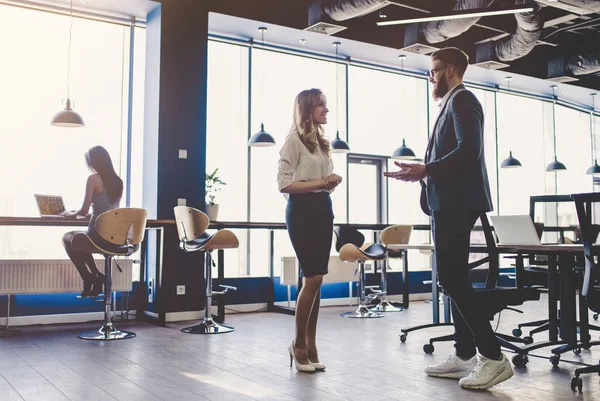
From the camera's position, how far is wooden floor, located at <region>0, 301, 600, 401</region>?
2938mm

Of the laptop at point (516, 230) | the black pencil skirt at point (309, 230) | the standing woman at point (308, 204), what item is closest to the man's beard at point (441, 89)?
the standing woman at point (308, 204)

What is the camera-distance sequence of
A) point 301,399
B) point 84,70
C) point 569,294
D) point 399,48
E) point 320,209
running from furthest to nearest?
1. point 399,48
2. point 84,70
3. point 569,294
4. point 320,209
5. point 301,399

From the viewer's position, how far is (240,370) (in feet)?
11.7

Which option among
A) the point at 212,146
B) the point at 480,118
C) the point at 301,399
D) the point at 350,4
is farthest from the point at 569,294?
the point at 212,146

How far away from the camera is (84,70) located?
22.7 ft

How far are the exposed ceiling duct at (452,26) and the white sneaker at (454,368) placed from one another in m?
4.46

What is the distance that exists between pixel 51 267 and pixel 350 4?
160 inches

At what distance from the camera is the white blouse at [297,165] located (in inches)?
132

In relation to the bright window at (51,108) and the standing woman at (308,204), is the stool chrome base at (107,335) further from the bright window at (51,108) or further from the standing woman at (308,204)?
the standing woman at (308,204)

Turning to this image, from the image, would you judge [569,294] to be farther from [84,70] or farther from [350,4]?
[84,70]

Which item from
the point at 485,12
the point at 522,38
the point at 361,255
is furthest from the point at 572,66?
the point at 361,255

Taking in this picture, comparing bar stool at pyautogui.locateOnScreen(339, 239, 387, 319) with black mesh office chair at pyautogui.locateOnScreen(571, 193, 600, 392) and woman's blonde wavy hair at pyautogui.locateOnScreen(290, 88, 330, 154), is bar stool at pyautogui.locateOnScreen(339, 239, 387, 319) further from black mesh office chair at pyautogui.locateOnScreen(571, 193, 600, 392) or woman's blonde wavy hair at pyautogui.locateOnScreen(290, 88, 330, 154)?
black mesh office chair at pyautogui.locateOnScreen(571, 193, 600, 392)

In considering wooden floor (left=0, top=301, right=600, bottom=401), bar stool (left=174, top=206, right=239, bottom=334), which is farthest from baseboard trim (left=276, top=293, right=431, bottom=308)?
wooden floor (left=0, top=301, right=600, bottom=401)

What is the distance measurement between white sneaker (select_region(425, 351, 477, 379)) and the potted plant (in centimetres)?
392
